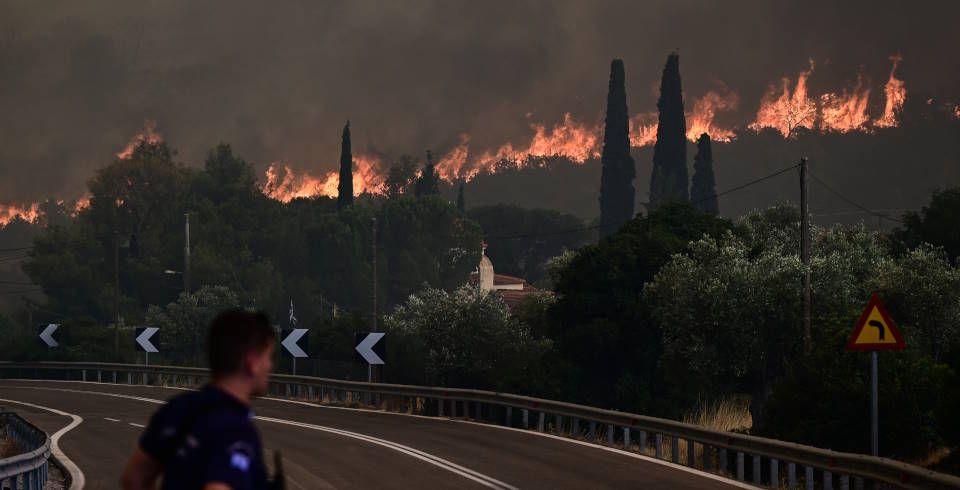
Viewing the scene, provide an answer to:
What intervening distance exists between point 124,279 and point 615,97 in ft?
173

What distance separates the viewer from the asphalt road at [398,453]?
774 inches

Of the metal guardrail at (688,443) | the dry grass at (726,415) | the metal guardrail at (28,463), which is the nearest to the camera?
the metal guardrail at (28,463)

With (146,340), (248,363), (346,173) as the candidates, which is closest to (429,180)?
(346,173)

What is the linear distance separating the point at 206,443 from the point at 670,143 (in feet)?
442

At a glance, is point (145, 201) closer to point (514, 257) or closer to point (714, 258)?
point (514, 257)

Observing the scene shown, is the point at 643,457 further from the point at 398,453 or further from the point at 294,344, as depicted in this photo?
the point at 294,344

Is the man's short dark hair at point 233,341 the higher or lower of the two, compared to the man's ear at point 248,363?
higher

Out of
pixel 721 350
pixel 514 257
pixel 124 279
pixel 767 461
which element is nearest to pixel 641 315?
pixel 721 350

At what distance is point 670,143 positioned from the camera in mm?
138125

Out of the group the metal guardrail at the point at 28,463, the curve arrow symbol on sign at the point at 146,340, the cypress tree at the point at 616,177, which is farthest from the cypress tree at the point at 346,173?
the metal guardrail at the point at 28,463

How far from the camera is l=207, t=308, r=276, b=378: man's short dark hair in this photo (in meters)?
5.06

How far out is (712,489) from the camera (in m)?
18.5

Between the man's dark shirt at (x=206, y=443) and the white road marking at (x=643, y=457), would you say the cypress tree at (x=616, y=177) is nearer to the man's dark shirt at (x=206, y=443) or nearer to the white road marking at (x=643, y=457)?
the white road marking at (x=643, y=457)

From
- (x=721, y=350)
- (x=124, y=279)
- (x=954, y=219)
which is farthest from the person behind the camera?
(x=124, y=279)
